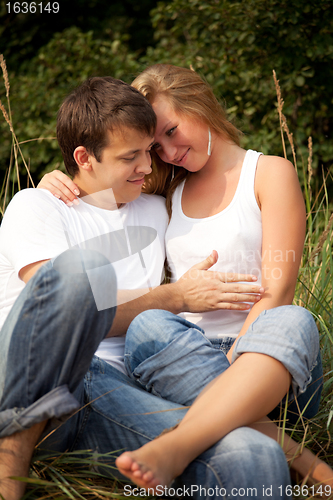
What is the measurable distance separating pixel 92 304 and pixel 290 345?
49 centimetres

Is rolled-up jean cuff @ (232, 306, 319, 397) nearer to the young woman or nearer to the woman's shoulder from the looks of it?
the young woman

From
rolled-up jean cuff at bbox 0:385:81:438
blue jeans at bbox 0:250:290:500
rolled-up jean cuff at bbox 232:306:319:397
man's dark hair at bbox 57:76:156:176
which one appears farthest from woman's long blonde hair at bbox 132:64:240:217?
rolled-up jean cuff at bbox 0:385:81:438

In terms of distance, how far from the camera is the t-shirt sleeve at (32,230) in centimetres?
140

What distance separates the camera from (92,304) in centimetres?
103

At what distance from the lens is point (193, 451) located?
1039 mm

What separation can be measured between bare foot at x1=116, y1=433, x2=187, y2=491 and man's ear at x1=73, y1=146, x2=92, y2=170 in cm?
102

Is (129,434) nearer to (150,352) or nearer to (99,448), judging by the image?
(99,448)

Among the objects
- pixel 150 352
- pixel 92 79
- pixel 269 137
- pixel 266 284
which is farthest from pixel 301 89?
pixel 150 352

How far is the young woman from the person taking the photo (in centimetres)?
107

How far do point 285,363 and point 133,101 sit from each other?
103 centimetres

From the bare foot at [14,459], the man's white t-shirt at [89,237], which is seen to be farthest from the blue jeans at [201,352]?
the bare foot at [14,459]

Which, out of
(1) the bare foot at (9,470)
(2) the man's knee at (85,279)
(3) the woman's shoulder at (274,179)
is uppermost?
(3) the woman's shoulder at (274,179)

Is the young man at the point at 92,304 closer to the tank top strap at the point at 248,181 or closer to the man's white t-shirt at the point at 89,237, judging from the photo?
the man's white t-shirt at the point at 89,237

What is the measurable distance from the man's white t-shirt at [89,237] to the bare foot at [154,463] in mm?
438
